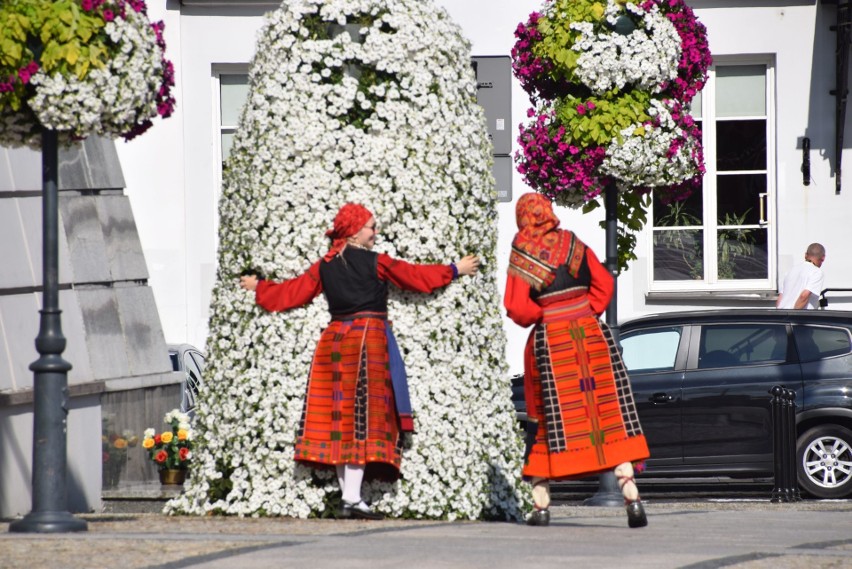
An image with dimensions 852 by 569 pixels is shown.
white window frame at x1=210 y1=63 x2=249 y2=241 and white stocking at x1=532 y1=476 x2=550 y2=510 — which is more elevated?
white window frame at x1=210 y1=63 x2=249 y2=241

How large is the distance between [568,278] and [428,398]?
1062 mm

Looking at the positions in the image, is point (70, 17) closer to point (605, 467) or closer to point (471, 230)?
point (471, 230)

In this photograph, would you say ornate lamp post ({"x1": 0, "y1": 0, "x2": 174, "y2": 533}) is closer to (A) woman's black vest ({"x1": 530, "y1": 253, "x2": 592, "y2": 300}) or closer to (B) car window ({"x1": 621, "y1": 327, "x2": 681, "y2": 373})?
(A) woman's black vest ({"x1": 530, "y1": 253, "x2": 592, "y2": 300})

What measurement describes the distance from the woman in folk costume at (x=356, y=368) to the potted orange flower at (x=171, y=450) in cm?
258

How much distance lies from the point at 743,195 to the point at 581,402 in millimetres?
10769

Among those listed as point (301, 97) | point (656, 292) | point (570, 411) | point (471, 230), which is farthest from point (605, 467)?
point (656, 292)

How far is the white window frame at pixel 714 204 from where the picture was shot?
736 inches

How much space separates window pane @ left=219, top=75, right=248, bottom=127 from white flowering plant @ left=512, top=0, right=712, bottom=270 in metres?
8.19

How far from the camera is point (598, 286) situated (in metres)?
8.65

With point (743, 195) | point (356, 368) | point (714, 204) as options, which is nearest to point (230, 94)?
point (714, 204)

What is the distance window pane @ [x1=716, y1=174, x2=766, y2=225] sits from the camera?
61.7 ft

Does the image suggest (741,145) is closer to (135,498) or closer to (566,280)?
(135,498)

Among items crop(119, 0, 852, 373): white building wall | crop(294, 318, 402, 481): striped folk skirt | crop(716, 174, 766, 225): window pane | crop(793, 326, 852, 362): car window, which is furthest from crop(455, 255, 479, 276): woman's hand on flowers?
crop(716, 174, 766, 225): window pane

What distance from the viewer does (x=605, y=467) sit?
848cm
